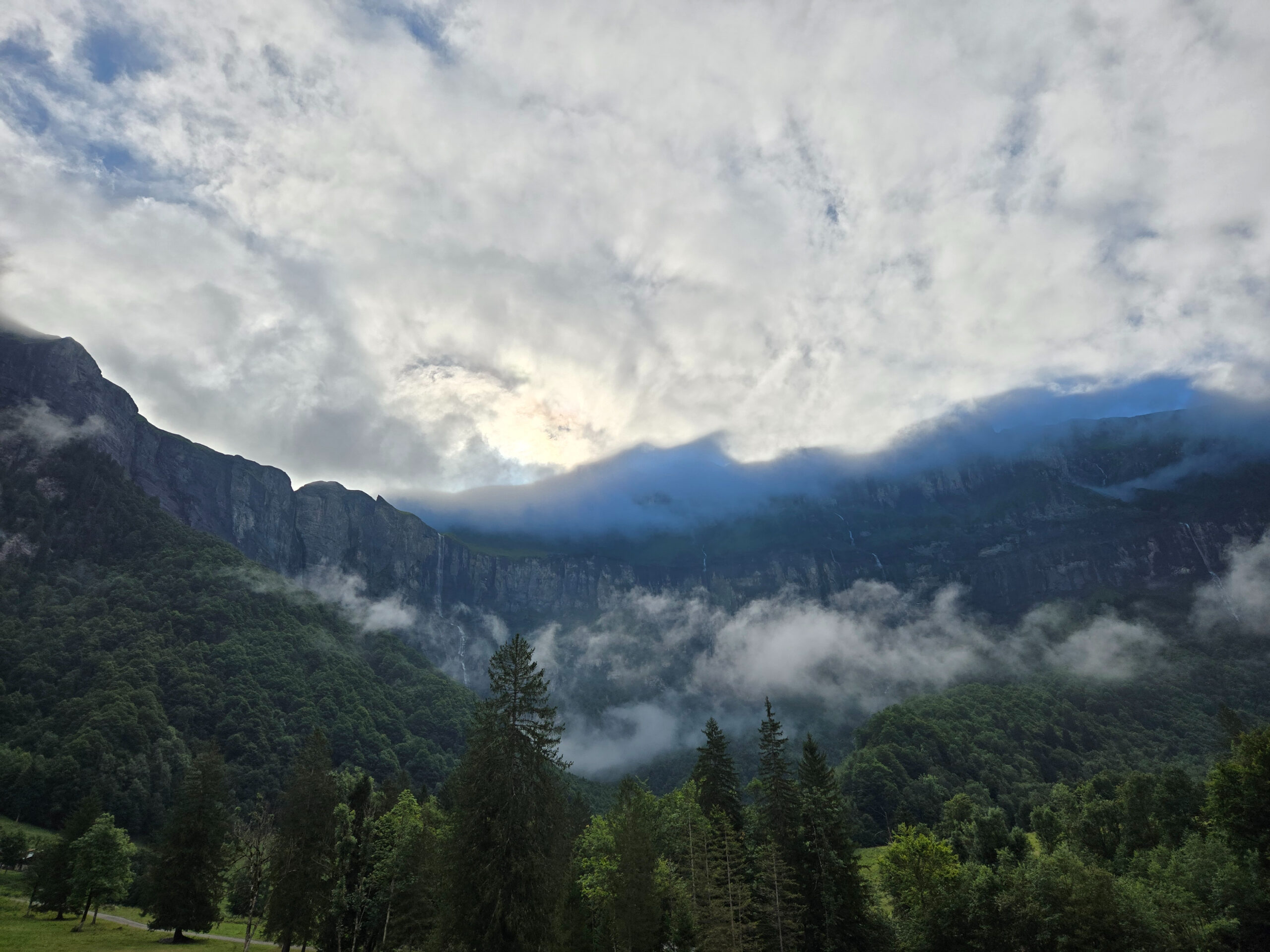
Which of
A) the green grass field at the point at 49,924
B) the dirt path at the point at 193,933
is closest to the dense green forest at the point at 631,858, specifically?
the green grass field at the point at 49,924

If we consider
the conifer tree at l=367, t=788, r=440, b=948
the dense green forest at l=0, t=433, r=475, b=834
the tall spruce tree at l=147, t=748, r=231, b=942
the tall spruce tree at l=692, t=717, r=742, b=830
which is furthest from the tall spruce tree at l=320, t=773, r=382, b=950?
the dense green forest at l=0, t=433, r=475, b=834

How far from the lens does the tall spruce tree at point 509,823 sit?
107ft

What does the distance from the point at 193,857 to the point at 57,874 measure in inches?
1009

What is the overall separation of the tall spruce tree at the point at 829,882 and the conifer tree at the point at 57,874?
6892cm

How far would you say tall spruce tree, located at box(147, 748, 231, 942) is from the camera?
49781 mm

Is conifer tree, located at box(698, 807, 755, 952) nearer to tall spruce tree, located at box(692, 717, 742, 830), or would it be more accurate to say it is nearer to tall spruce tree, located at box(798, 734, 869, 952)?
tall spruce tree, located at box(798, 734, 869, 952)

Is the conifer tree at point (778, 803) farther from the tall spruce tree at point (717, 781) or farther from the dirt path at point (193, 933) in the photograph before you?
the dirt path at point (193, 933)

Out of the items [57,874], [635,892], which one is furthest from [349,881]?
[57,874]

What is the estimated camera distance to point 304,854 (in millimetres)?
46969

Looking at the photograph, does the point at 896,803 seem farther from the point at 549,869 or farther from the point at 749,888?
the point at 549,869

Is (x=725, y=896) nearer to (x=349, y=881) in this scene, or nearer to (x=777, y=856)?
(x=777, y=856)

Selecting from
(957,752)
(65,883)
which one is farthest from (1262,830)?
(957,752)

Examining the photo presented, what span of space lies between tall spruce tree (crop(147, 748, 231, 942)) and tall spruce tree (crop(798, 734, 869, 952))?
47999 millimetres

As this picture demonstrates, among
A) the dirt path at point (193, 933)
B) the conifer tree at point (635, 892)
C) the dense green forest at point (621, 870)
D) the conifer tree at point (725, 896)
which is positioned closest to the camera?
the dense green forest at point (621, 870)
